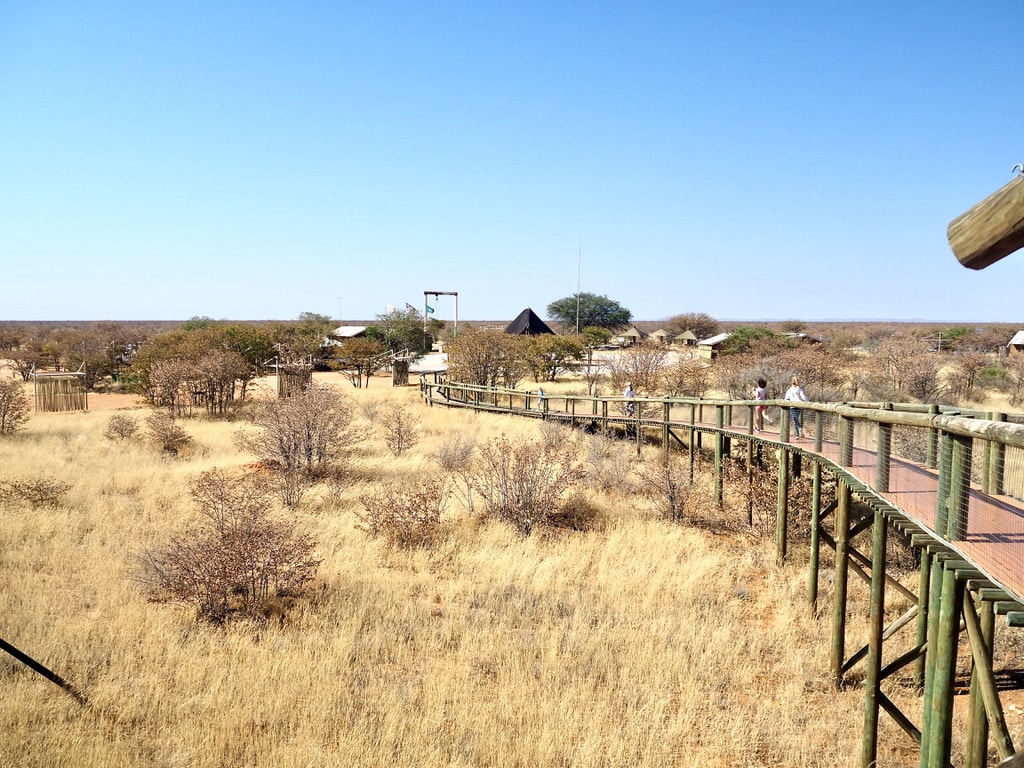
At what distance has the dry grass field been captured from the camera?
227 inches

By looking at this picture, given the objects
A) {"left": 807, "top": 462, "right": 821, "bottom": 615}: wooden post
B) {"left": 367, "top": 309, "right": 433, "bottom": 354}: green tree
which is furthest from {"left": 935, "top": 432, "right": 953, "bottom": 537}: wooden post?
{"left": 367, "top": 309, "right": 433, "bottom": 354}: green tree

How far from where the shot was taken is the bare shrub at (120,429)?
2011 cm

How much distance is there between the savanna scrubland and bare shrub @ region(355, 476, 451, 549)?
17cm

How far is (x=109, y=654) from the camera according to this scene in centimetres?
692

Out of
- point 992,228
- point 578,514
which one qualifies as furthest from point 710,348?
point 992,228

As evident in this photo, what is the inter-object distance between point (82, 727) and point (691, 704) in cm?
516

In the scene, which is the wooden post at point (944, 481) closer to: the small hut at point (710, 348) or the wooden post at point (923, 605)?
the wooden post at point (923, 605)

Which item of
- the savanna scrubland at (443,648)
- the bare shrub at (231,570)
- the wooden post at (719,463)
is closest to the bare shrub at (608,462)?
the savanna scrubland at (443,648)

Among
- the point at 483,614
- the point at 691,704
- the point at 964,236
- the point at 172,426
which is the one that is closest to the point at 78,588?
the point at 483,614

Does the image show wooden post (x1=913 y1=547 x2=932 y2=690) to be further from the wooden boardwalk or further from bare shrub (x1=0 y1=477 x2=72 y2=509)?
bare shrub (x1=0 y1=477 x2=72 y2=509)

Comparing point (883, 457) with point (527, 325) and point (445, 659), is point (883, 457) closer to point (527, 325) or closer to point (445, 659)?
point (445, 659)

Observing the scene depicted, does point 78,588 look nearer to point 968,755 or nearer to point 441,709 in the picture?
point 441,709

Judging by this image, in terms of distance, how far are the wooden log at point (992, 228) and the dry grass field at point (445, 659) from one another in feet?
17.9

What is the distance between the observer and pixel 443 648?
25.2ft
